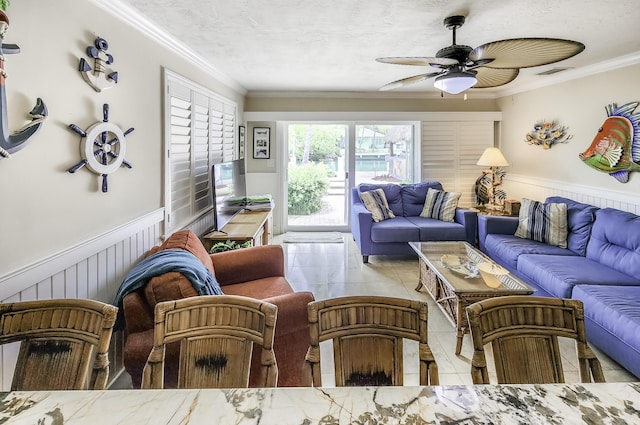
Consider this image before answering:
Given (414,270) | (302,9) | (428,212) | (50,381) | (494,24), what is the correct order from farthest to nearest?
(428,212)
(414,270)
(494,24)
(302,9)
(50,381)

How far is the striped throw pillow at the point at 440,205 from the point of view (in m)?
5.14

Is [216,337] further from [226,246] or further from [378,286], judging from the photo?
[378,286]

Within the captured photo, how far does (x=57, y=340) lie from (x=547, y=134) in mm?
5480

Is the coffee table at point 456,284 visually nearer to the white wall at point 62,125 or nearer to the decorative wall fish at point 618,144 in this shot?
the decorative wall fish at point 618,144

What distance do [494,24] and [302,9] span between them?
1415mm

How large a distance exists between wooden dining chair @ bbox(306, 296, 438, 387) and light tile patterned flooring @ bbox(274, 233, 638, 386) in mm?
1243

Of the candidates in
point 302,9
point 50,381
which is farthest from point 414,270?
point 50,381

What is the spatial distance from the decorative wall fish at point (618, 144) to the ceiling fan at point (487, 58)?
1.58 meters

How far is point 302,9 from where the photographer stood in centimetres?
248

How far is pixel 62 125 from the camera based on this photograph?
1.84 m

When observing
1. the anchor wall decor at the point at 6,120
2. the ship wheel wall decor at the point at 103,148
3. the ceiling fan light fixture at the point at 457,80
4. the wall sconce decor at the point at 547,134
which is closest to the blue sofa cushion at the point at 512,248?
the wall sconce decor at the point at 547,134

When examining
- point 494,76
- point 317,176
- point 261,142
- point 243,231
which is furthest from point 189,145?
point 317,176

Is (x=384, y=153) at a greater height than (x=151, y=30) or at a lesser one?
lesser

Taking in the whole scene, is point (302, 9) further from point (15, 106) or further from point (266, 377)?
point (266, 377)
